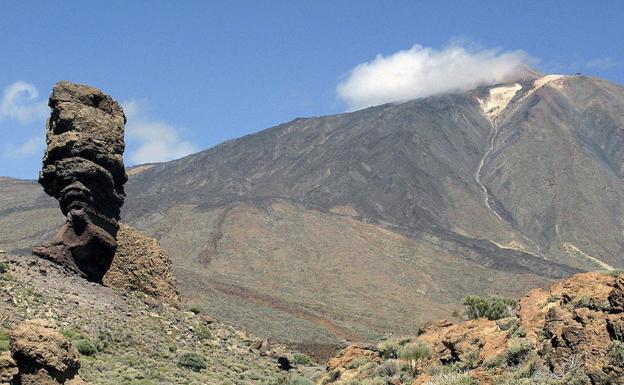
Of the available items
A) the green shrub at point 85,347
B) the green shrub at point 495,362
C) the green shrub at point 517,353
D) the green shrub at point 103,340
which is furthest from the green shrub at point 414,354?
the green shrub at point 103,340

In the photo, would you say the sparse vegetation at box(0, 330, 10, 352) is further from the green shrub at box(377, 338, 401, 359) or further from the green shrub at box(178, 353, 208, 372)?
the green shrub at box(377, 338, 401, 359)

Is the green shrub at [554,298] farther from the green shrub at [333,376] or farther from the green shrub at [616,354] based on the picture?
the green shrub at [333,376]

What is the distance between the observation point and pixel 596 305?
13.3 meters

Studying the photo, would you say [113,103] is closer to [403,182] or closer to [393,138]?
[403,182]

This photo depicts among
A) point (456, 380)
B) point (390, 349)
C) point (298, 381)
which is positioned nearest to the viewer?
point (456, 380)

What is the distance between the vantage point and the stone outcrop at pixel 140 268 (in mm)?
27656

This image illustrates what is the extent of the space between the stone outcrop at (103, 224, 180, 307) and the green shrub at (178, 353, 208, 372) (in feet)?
17.2

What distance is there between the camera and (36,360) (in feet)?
41.7

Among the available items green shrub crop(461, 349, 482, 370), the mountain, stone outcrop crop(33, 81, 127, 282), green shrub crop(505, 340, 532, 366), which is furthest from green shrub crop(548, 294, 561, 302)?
the mountain

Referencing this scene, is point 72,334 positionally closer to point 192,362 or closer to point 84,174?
point 192,362

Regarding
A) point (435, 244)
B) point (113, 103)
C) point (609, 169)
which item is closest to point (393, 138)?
point (609, 169)

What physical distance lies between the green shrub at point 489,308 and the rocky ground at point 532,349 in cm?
388

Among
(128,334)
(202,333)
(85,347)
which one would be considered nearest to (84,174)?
(128,334)

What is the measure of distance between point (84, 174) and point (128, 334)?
22.1ft
